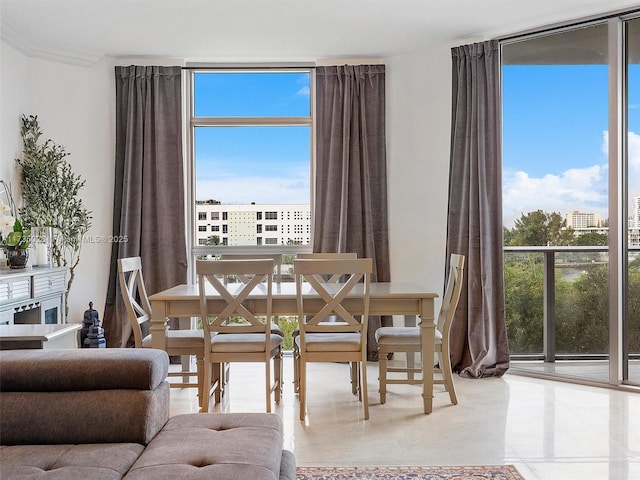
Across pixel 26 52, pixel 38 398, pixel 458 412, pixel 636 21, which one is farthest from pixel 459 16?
pixel 38 398

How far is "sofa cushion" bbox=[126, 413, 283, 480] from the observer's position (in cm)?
173

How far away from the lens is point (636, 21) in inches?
172

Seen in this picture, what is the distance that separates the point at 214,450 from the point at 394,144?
405 cm

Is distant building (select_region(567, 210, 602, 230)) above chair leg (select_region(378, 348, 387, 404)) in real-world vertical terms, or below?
above

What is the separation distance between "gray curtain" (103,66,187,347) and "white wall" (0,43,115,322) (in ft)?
0.31

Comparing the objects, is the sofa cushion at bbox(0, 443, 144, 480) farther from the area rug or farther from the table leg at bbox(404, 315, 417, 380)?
the table leg at bbox(404, 315, 417, 380)

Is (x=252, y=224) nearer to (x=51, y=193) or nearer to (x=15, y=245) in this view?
(x=51, y=193)

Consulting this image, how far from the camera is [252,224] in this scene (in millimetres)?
5785

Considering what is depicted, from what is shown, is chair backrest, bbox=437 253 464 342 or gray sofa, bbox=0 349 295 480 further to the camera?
chair backrest, bbox=437 253 464 342

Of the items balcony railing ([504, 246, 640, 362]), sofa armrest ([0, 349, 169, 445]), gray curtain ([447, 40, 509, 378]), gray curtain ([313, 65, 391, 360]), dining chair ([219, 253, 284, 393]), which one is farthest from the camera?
gray curtain ([313, 65, 391, 360])

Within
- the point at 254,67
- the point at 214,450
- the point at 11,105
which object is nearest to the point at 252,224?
the point at 254,67

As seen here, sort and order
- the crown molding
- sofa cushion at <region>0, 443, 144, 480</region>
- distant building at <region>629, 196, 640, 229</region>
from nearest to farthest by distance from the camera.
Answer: sofa cushion at <region>0, 443, 144, 480</region>
distant building at <region>629, 196, 640, 229</region>
the crown molding

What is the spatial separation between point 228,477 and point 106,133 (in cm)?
441

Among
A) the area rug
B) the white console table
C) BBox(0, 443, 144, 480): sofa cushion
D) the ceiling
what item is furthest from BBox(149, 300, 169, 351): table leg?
the ceiling
